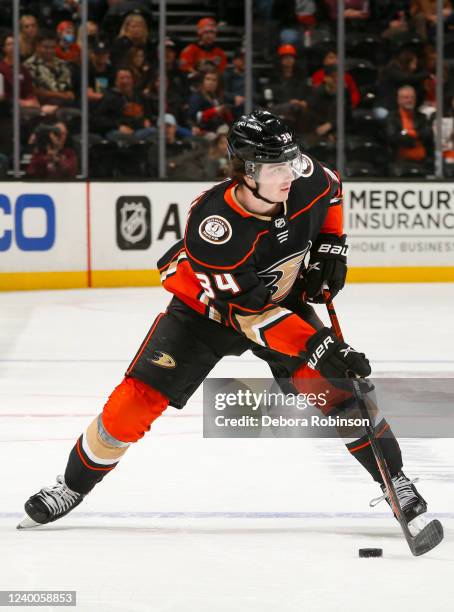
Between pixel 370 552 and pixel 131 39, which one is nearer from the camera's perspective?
pixel 370 552

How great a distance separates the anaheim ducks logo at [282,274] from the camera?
11.4 feet

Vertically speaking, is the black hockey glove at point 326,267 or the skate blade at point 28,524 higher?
the black hockey glove at point 326,267

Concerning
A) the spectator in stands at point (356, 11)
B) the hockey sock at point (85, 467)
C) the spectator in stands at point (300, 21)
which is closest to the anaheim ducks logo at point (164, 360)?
the hockey sock at point (85, 467)

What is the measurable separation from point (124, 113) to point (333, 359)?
7.49 metres

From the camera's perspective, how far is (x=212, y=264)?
3.32 metres

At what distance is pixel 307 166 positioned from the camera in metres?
3.64

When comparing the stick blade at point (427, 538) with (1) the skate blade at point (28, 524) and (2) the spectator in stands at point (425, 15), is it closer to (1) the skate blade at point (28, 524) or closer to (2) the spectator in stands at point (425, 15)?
(1) the skate blade at point (28, 524)

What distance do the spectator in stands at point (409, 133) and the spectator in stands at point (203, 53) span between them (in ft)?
4.93

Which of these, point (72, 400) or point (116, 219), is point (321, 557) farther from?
point (116, 219)

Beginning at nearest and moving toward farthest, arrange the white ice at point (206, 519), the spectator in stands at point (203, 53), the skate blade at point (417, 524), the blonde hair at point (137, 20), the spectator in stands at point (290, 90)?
1. the white ice at point (206, 519)
2. the skate blade at point (417, 524)
3. the blonde hair at point (137, 20)
4. the spectator in stands at point (203, 53)
5. the spectator in stands at point (290, 90)

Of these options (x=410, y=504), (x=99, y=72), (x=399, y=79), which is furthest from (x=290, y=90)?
(x=410, y=504)

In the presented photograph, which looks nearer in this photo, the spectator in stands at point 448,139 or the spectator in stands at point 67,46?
the spectator in stands at point 67,46

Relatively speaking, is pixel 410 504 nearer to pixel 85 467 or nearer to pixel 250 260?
pixel 250 260

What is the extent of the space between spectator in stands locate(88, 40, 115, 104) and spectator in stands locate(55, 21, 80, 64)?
14 centimetres
